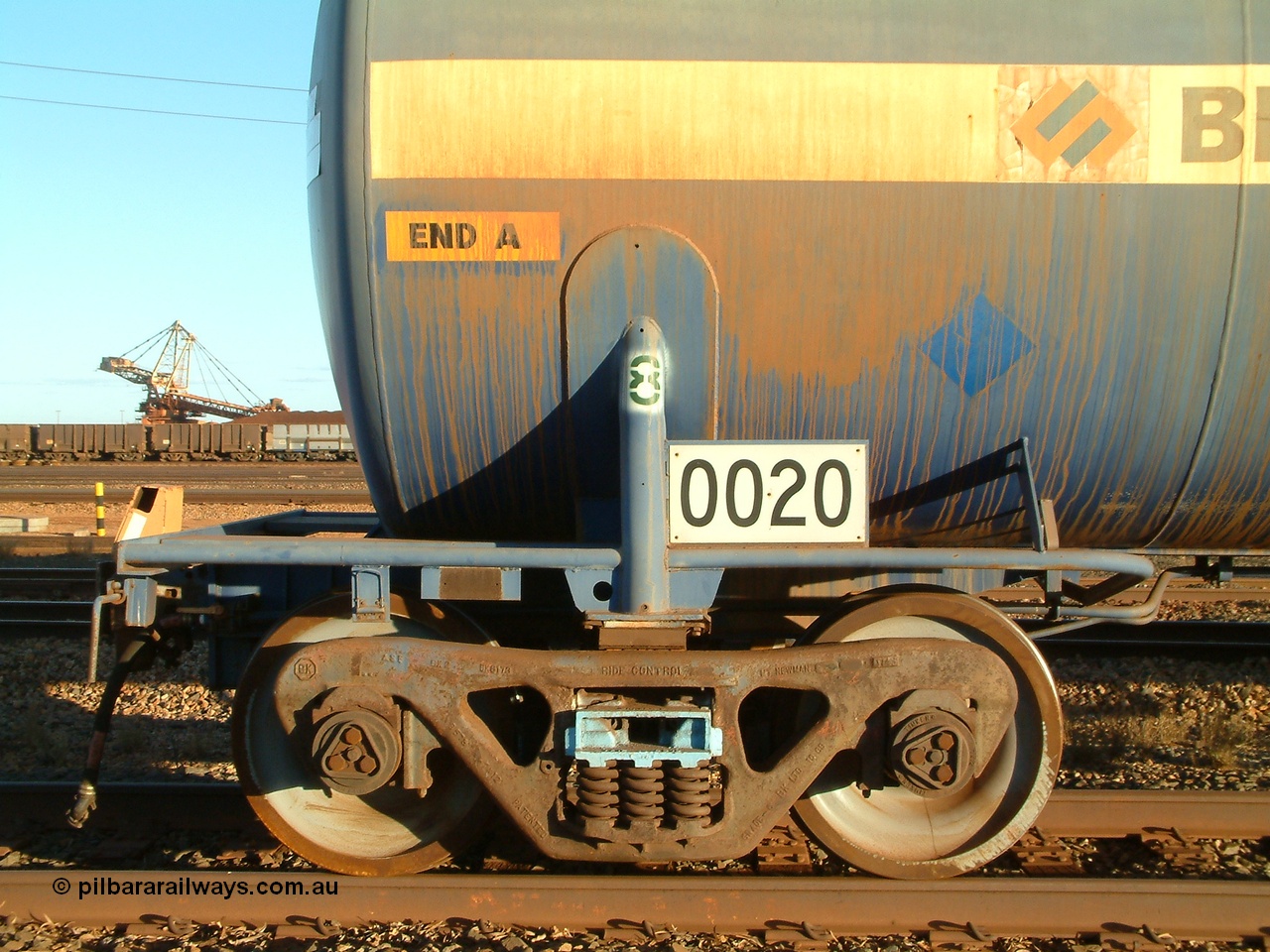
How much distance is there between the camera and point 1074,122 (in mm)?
3322

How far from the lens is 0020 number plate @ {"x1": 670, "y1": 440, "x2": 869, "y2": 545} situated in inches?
132

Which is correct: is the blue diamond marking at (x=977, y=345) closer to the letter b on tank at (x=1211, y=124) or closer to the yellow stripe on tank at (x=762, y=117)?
the yellow stripe on tank at (x=762, y=117)

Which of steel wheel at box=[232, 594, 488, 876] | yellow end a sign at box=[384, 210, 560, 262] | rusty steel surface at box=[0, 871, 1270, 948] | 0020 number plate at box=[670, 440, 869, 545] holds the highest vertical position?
yellow end a sign at box=[384, 210, 560, 262]

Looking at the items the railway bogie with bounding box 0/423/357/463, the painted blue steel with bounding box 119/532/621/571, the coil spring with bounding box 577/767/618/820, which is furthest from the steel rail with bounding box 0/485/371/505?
the railway bogie with bounding box 0/423/357/463

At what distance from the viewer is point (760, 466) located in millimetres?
3365

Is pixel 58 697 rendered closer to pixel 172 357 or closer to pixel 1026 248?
pixel 1026 248

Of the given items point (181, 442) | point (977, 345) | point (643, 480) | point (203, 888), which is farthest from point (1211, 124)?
point (181, 442)

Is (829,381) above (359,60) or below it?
below

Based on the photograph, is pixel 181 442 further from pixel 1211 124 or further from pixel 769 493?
pixel 1211 124

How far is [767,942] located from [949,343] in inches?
89.5

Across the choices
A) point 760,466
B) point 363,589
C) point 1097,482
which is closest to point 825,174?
point 760,466

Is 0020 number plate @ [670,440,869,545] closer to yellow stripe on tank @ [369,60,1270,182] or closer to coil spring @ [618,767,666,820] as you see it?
coil spring @ [618,767,666,820]

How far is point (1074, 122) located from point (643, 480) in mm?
1965

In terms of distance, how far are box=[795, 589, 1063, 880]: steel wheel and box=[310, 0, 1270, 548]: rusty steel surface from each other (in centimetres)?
76
